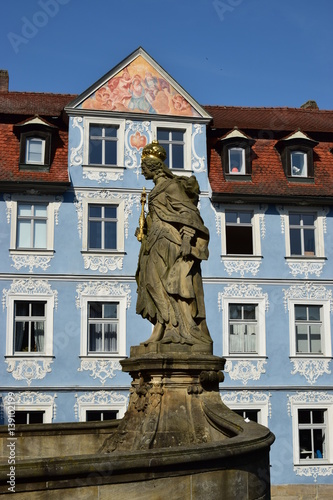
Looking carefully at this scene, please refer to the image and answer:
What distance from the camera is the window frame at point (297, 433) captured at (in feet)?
63.1

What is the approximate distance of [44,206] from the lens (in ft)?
64.0

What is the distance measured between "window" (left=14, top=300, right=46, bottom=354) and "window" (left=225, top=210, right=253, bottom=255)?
5.37m

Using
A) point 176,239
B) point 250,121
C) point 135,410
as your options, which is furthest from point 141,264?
point 250,121

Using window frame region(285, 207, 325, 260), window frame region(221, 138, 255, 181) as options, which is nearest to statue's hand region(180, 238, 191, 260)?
window frame region(285, 207, 325, 260)

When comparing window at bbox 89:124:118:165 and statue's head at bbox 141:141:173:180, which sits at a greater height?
window at bbox 89:124:118:165

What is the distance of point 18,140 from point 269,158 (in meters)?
7.19

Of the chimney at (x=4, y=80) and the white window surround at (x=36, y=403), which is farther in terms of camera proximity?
the chimney at (x=4, y=80)

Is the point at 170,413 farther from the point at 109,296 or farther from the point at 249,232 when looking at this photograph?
the point at 249,232

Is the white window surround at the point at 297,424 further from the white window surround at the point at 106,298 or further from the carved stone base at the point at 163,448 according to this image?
the carved stone base at the point at 163,448

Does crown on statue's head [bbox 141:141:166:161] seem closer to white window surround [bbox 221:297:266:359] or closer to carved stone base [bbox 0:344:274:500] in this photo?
carved stone base [bbox 0:344:274:500]

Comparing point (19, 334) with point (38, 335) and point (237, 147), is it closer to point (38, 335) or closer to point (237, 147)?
point (38, 335)

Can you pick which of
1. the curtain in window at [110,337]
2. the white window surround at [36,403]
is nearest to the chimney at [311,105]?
the curtain in window at [110,337]

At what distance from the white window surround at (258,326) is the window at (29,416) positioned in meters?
5.02

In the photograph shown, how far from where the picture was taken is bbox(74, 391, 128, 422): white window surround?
18.7 m
